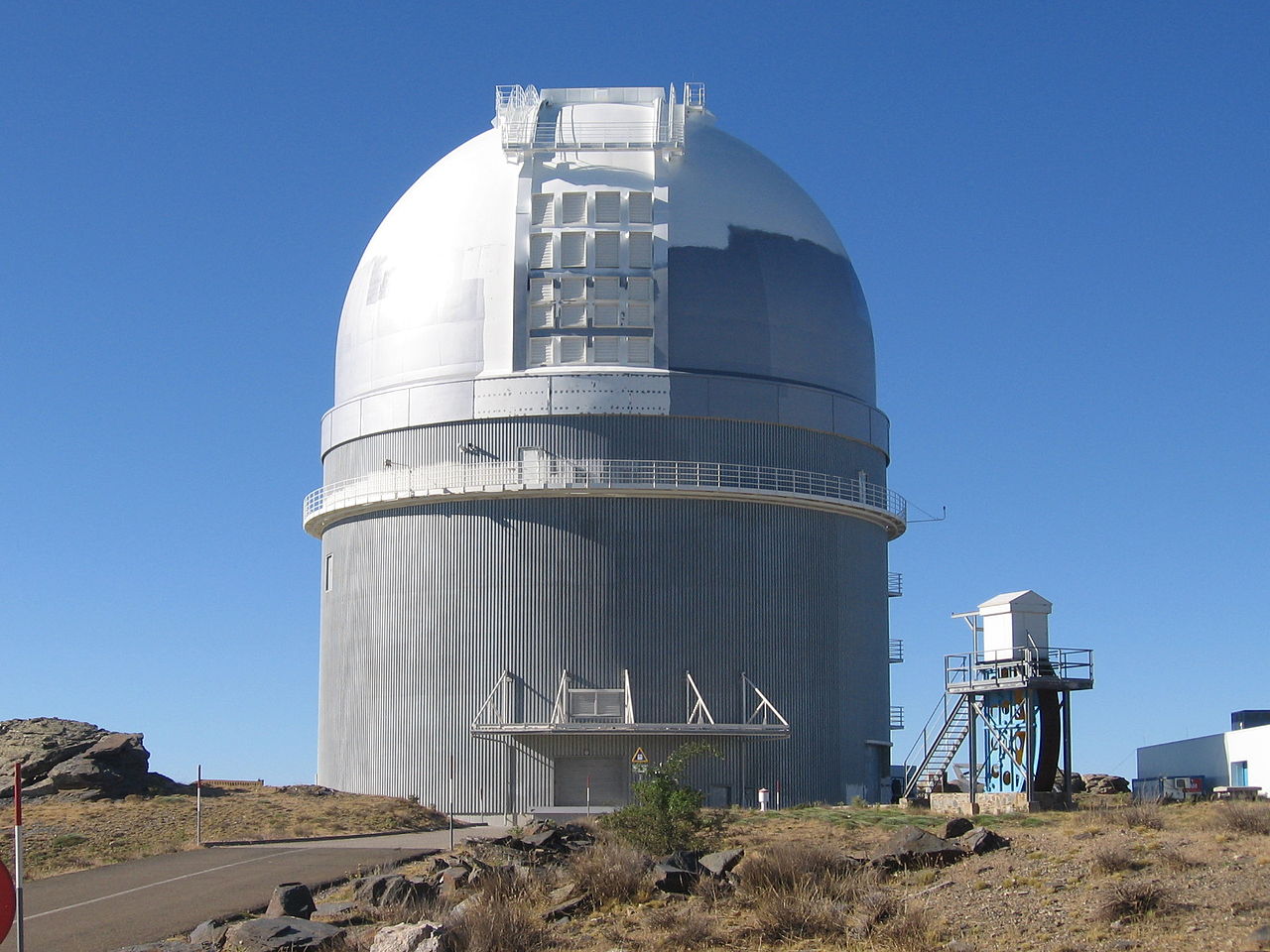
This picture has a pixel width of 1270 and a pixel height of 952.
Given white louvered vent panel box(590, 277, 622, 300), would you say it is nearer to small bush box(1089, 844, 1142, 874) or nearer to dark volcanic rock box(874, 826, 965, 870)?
dark volcanic rock box(874, 826, 965, 870)

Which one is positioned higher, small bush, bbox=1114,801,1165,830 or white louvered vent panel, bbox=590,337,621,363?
white louvered vent panel, bbox=590,337,621,363

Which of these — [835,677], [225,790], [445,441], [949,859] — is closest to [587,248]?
[445,441]

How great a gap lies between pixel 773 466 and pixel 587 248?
251 inches

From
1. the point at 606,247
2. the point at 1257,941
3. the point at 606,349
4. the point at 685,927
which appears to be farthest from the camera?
the point at 606,247

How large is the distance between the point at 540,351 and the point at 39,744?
527 inches

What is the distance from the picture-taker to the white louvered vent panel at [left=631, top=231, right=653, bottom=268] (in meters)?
38.2

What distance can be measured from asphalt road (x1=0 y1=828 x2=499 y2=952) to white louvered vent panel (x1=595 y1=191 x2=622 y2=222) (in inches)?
617

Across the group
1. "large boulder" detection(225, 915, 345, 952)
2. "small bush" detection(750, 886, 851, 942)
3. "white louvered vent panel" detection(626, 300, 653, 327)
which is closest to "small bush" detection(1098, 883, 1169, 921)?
"small bush" detection(750, 886, 851, 942)

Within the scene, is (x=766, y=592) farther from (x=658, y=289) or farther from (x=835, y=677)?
(x=658, y=289)

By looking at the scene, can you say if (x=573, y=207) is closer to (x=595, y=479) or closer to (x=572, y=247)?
(x=572, y=247)

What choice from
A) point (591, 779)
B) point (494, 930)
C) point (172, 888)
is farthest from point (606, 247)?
point (494, 930)

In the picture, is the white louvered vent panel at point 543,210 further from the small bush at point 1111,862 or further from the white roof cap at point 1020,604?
the small bush at point 1111,862

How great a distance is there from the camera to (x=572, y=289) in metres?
38.1

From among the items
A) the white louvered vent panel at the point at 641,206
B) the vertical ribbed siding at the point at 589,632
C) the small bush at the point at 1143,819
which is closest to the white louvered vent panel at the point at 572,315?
the white louvered vent panel at the point at 641,206
